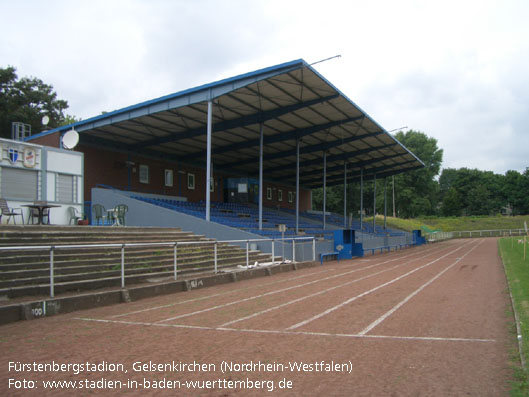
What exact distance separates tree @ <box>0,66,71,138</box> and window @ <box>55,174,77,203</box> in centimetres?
2341

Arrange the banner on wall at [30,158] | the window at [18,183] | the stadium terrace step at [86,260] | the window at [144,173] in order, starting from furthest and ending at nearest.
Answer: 1. the window at [144,173]
2. the banner on wall at [30,158]
3. the window at [18,183]
4. the stadium terrace step at [86,260]

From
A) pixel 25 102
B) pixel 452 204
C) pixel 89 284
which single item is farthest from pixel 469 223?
pixel 89 284

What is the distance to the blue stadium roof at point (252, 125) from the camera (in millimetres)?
19891

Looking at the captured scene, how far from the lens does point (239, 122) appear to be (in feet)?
80.3

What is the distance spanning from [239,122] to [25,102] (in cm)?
2757

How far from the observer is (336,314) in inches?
321

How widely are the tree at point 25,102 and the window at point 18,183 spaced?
2442cm

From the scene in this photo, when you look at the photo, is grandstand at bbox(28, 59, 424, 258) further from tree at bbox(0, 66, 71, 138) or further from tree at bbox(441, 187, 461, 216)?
tree at bbox(441, 187, 461, 216)

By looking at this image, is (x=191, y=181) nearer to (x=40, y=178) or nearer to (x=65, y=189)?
(x=65, y=189)

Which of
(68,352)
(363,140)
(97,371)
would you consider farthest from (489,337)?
(363,140)

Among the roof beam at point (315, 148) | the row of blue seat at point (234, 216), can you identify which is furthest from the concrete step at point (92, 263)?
the roof beam at point (315, 148)

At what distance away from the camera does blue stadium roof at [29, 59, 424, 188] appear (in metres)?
19.9

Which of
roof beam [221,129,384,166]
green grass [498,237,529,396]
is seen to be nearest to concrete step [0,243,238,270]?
green grass [498,237,529,396]

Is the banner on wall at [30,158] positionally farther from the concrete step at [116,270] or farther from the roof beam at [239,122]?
the roof beam at [239,122]
